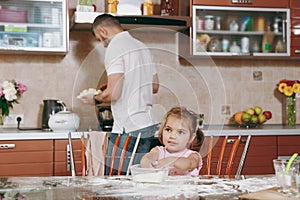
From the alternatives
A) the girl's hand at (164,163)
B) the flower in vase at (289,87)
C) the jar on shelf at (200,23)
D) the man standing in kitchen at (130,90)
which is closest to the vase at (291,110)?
the flower in vase at (289,87)

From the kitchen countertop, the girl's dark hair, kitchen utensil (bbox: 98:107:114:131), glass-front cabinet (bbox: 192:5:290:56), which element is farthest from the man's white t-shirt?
glass-front cabinet (bbox: 192:5:290:56)

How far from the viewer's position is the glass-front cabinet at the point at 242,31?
12.3 ft

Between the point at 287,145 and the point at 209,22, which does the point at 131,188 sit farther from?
the point at 209,22

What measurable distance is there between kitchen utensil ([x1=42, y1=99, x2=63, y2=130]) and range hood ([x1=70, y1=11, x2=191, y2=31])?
57 centimetres

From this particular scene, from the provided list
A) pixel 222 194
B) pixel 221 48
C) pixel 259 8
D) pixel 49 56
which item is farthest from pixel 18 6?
pixel 222 194

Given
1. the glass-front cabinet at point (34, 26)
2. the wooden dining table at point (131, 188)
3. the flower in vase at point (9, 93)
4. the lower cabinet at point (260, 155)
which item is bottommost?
the lower cabinet at point (260, 155)

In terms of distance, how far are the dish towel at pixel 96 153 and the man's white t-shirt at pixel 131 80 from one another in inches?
13.1

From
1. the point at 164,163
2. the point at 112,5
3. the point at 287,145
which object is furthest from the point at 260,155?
the point at 164,163

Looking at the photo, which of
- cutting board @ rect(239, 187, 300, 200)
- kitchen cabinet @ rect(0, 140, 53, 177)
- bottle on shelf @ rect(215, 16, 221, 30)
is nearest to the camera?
cutting board @ rect(239, 187, 300, 200)

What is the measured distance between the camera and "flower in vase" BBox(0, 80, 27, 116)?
3.43 m

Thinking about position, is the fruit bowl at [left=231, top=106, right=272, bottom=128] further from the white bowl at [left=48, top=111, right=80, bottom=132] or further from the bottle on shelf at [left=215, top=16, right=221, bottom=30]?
the white bowl at [left=48, top=111, right=80, bottom=132]

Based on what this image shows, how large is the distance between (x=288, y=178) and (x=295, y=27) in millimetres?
2650

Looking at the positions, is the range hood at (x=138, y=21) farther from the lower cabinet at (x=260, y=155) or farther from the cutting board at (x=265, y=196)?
the cutting board at (x=265, y=196)

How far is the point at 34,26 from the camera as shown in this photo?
3506 mm
